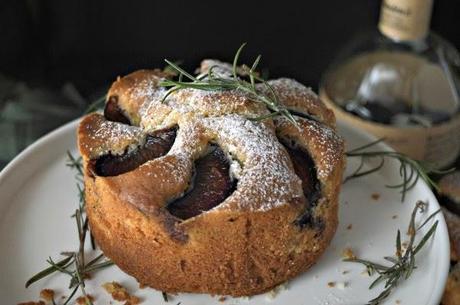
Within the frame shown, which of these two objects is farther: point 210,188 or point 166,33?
point 166,33

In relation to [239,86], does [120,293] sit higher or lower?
lower

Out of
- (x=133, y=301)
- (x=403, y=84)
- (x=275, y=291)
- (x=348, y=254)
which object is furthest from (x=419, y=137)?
(x=133, y=301)

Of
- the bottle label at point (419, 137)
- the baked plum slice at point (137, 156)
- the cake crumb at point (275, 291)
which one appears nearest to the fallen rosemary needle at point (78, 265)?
the baked plum slice at point (137, 156)

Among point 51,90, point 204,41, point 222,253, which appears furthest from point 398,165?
point 51,90

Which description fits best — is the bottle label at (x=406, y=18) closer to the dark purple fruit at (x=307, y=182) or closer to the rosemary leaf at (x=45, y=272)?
the dark purple fruit at (x=307, y=182)

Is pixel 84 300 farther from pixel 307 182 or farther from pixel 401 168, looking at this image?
pixel 401 168
